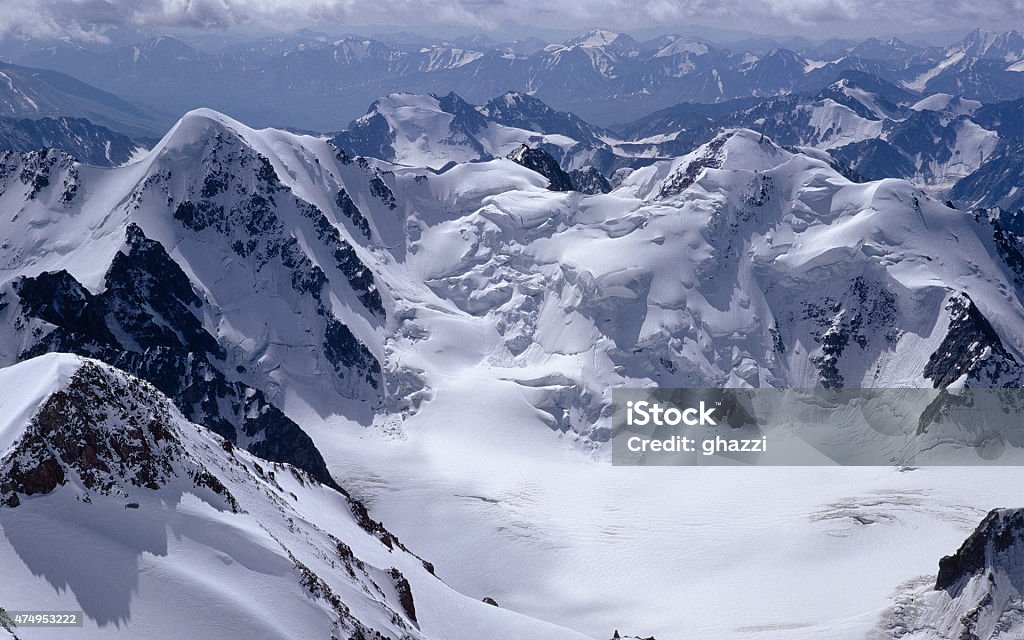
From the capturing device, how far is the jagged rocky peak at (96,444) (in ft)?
234

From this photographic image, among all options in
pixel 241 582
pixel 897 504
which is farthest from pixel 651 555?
pixel 241 582

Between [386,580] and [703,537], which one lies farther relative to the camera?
[703,537]

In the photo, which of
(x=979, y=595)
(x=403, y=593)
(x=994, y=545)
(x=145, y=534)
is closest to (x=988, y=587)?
(x=979, y=595)

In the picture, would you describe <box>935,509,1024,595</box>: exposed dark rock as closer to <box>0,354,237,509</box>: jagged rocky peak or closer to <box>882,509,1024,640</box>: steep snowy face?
<box>882,509,1024,640</box>: steep snowy face

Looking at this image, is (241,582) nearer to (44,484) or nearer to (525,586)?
(44,484)

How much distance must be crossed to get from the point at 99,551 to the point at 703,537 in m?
132

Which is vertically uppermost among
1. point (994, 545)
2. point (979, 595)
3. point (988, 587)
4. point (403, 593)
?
point (994, 545)

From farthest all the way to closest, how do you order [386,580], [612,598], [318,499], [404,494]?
[404,494] < [612,598] < [318,499] < [386,580]

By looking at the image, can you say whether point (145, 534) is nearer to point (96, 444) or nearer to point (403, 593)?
point (96, 444)

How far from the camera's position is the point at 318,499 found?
11462 cm

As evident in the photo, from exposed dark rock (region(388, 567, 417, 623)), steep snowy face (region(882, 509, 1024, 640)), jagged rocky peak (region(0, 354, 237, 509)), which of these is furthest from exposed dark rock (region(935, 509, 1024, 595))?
jagged rocky peak (region(0, 354, 237, 509))

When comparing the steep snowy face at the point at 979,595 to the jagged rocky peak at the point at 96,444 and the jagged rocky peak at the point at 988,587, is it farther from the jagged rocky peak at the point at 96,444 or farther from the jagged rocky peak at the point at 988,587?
the jagged rocky peak at the point at 96,444

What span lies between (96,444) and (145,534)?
898cm

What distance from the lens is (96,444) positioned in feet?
248
